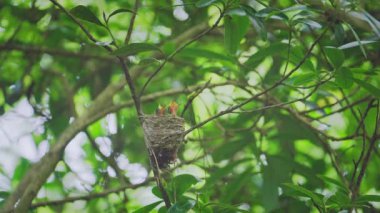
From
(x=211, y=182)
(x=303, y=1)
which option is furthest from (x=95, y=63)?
(x=303, y=1)

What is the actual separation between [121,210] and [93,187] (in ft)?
0.49

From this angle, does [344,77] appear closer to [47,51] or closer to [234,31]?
[234,31]

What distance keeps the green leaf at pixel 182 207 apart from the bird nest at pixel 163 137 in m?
0.28

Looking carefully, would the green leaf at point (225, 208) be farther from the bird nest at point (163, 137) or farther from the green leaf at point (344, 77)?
the green leaf at point (344, 77)

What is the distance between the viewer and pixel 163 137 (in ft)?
5.12

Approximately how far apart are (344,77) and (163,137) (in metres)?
0.51

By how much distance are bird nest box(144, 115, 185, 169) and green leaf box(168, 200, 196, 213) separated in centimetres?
28

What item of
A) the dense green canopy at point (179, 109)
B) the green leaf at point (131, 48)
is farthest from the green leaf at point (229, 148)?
the green leaf at point (131, 48)

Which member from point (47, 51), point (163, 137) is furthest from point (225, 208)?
point (47, 51)

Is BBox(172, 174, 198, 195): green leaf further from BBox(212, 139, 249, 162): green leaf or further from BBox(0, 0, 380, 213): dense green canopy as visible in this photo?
BBox(212, 139, 249, 162): green leaf

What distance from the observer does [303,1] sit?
150 cm

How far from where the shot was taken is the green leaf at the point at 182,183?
4.62 feet

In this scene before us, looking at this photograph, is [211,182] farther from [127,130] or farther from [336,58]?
[336,58]

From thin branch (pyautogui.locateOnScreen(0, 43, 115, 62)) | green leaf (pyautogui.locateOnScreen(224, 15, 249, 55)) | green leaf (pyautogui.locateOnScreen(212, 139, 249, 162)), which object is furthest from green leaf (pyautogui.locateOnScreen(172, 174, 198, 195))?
thin branch (pyautogui.locateOnScreen(0, 43, 115, 62))
